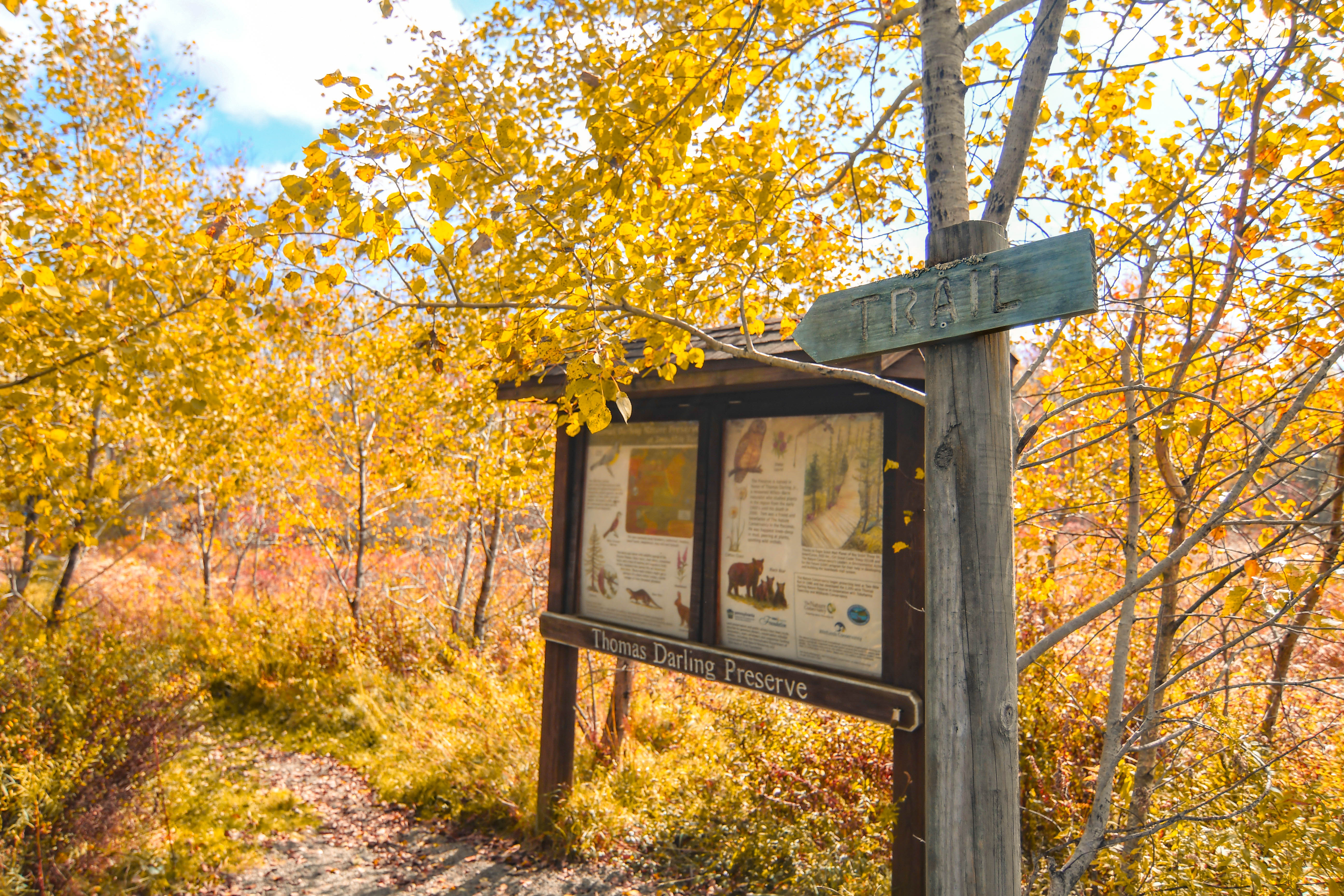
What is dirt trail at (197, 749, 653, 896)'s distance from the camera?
14.6ft

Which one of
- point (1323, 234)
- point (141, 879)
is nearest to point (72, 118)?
point (141, 879)

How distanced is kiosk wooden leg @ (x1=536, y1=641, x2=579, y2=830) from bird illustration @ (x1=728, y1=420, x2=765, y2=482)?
71.4 inches

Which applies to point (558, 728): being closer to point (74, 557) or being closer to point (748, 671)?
point (748, 671)

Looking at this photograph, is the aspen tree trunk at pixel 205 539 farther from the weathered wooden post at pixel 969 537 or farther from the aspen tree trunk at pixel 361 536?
the weathered wooden post at pixel 969 537

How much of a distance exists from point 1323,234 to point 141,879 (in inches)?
284

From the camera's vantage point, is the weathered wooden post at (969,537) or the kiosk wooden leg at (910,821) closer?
the weathered wooden post at (969,537)

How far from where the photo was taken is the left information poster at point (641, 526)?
4348 millimetres

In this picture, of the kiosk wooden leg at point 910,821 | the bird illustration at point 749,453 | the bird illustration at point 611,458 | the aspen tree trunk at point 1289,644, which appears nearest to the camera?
the kiosk wooden leg at point 910,821

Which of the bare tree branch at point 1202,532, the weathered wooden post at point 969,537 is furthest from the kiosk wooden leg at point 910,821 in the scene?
the weathered wooden post at point 969,537

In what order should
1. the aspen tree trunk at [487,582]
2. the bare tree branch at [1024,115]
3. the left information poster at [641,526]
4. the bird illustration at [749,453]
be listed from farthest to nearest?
the aspen tree trunk at [487,582], the left information poster at [641,526], the bird illustration at [749,453], the bare tree branch at [1024,115]

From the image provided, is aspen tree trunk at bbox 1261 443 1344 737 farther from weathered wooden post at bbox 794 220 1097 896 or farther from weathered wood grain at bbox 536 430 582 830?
weathered wood grain at bbox 536 430 582 830

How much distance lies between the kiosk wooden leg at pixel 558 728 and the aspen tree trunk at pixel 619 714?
2.21 ft

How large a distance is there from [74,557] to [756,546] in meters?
8.21

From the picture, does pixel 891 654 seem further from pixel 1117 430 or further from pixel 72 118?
pixel 72 118
